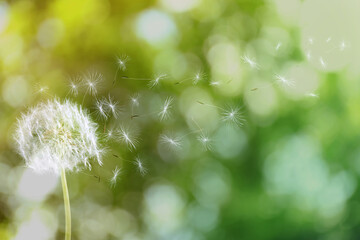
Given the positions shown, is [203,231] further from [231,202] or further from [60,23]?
[60,23]

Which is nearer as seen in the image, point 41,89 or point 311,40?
point 311,40

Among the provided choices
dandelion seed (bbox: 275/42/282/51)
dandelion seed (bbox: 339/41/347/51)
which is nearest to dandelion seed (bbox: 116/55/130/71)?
dandelion seed (bbox: 275/42/282/51)

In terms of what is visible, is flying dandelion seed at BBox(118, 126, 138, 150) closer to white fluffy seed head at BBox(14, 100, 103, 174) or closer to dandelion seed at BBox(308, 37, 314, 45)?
white fluffy seed head at BBox(14, 100, 103, 174)

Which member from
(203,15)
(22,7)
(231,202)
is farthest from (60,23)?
(231,202)

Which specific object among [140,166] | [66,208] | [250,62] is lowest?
[66,208]

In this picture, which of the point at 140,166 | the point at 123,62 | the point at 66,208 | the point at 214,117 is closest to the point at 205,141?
the point at 214,117

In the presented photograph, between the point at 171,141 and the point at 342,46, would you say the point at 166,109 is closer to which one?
the point at 171,141
